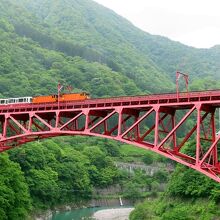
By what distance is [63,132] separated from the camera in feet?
121

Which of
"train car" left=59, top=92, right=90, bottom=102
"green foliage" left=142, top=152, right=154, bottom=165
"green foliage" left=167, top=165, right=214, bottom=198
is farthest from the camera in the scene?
"green foliage" left=142, top=152, right=154, bottom=165

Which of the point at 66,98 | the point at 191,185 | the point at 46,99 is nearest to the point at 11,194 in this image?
the point at 46,99

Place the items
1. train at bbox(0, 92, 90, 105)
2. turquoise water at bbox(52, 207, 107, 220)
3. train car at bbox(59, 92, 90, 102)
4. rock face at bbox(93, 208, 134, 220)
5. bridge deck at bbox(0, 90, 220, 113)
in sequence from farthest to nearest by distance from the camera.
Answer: turquoise water at bbox(52, 207, 107, 220) < rock face at bbox(93, 208, 134, 220) < train at bbox(0, 92, 90, 105) < train car at bbox(59, 92, 90, 102) < bridge deck at bbox(0, 90, 220, 113)

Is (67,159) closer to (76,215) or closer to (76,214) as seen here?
(76,214)

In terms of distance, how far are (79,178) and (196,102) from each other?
64.3 meters

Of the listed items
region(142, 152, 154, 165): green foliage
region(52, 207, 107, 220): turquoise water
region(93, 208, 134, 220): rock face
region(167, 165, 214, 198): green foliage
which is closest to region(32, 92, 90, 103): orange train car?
region(167, 165, 214, 198): green foliage

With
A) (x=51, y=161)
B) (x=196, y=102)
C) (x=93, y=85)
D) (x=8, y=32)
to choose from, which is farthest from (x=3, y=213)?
(x=8, y=32)

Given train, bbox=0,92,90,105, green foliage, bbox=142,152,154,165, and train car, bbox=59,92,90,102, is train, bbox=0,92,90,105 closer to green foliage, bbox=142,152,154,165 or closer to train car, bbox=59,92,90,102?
train car, bbox=59,92,90,102

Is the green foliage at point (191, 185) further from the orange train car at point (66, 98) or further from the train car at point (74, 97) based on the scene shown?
the train car at point (74, 97)

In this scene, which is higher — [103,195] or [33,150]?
[33,150]

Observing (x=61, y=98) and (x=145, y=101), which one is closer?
(x=145, y=101)

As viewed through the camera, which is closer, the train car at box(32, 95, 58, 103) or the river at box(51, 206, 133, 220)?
the train car at box(32, 95, 58, 103)

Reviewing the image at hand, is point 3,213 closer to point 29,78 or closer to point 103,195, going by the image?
point 103,195

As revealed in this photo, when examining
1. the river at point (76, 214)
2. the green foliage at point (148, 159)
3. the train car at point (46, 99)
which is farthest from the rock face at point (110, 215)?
the green foliage at point (148, 159)
